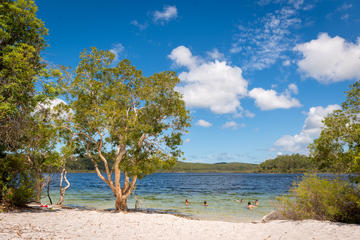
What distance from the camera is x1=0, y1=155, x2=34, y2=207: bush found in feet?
47.1

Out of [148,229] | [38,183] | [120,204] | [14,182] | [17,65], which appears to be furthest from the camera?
[120,204]

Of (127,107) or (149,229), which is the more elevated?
(127,107)

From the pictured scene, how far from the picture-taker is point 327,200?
12586 millimetres

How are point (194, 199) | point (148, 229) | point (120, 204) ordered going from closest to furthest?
point (148, 229), point (120, 204), point (194, 199)

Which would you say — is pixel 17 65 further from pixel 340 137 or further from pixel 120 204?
pixel 340 137

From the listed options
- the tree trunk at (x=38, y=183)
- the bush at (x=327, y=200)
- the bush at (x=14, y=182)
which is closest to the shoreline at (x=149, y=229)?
the bush at (x=327, y=200)

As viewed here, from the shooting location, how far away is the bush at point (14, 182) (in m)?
14.4

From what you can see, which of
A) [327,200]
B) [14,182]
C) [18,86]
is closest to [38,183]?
[14,182]

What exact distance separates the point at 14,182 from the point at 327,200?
17.4 metres

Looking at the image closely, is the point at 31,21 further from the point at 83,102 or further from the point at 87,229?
the point at 87,229

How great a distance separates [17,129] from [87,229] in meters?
7.09

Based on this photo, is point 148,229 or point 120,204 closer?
point 148,229

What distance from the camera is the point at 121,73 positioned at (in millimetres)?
18891

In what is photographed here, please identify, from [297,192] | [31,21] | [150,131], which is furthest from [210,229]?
[31,21]
